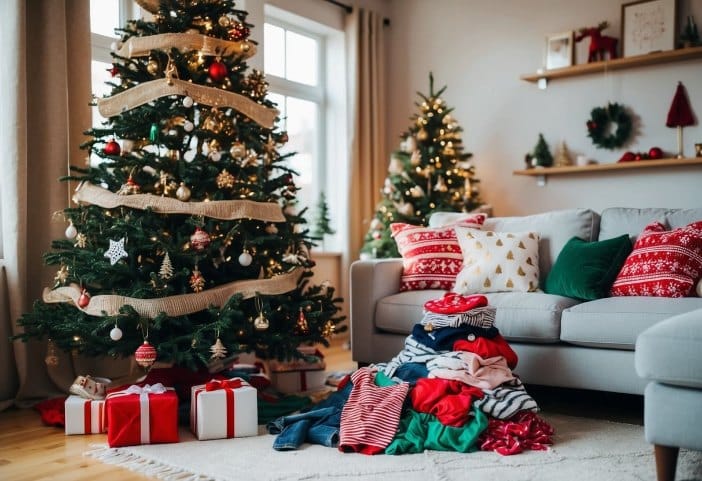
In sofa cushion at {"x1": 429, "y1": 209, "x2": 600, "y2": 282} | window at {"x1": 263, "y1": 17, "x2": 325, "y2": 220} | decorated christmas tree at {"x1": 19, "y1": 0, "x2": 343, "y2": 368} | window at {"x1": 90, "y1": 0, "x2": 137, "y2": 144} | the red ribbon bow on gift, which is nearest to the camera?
the red ribbon bow on gift

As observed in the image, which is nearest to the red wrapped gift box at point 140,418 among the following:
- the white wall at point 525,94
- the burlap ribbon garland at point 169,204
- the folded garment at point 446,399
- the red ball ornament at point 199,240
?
the red ball ornament at point 199,240

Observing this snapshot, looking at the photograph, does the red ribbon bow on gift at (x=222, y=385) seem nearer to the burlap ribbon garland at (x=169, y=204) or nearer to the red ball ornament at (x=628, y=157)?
the burlap ribbon garland at (x=169, y=204)

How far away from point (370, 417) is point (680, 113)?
326 cm

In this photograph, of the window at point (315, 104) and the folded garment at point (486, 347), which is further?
the window at point (315, 104)

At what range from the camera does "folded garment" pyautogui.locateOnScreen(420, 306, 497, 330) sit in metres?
2.76

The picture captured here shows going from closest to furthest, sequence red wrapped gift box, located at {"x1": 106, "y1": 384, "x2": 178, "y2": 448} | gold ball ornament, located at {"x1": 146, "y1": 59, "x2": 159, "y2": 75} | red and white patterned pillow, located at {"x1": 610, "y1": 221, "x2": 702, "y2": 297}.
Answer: red wrapped gift box, located at {"x1": 106, "y1": 384, "x2": 178, "y2": 448}, red and white patterned pillow, located at {"x1": 610, "y1": 221, "x2": 702, "y2": 297}, gold ball ornament, located at {"x1": 146, "y1": 59, "x2": 159, "y2": 75}

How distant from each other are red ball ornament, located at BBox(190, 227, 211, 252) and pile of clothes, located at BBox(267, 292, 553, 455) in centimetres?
79

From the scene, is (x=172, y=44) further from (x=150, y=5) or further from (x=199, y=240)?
(x=199, y=240)

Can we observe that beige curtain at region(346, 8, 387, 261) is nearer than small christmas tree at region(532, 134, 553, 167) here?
No

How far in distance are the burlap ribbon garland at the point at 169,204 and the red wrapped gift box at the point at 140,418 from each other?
2.53 ft

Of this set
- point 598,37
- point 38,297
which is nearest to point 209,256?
point 38,297

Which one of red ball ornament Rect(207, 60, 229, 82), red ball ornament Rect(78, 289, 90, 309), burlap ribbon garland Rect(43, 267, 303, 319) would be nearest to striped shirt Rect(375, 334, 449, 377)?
burlap ribbon garland Rect(43, 267, 303, 319)

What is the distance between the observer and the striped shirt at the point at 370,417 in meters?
2.41

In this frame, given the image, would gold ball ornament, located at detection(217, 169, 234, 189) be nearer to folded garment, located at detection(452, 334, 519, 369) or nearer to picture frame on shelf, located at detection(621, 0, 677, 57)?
folded garment, located at detection(452, 334, 519, 369)
